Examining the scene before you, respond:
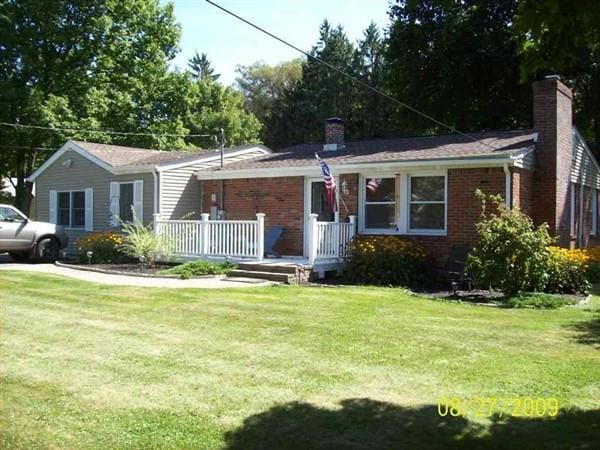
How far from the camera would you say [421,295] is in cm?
1109

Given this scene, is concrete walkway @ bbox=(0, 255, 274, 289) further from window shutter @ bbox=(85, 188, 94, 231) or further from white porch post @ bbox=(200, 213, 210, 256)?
window shutter @ bbox=(85, 188, 94, 231)

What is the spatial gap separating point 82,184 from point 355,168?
1025cm

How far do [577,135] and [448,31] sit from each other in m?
9.30

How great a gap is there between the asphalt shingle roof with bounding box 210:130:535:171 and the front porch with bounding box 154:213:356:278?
6.48 feet

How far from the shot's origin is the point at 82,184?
20.3 m

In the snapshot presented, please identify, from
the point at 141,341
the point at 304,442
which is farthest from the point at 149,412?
the point at 141,341

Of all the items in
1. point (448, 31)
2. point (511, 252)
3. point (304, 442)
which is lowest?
point (304, 442)

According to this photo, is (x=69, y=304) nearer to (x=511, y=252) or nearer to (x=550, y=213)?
(x=511, y=252)

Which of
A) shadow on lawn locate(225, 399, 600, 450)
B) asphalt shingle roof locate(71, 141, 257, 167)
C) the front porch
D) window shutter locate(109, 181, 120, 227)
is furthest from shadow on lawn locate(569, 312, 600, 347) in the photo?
window shutter locate(109, 181, 120, 227)

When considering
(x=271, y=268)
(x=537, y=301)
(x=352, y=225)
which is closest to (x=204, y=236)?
(x=271, y=268)

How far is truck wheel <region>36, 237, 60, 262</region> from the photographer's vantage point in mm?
17922

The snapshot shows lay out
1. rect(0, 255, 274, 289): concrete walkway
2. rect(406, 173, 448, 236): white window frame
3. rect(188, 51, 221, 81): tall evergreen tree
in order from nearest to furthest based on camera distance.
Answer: rect(0, 255, 274, 289): concrete walkway
rect(406, 173, 448, 236): white window frame
rect(188, 51, 221, 81): tall evergreen tree

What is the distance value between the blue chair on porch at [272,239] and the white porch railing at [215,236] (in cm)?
111

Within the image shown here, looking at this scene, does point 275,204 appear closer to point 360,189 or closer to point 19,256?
point 360,189
